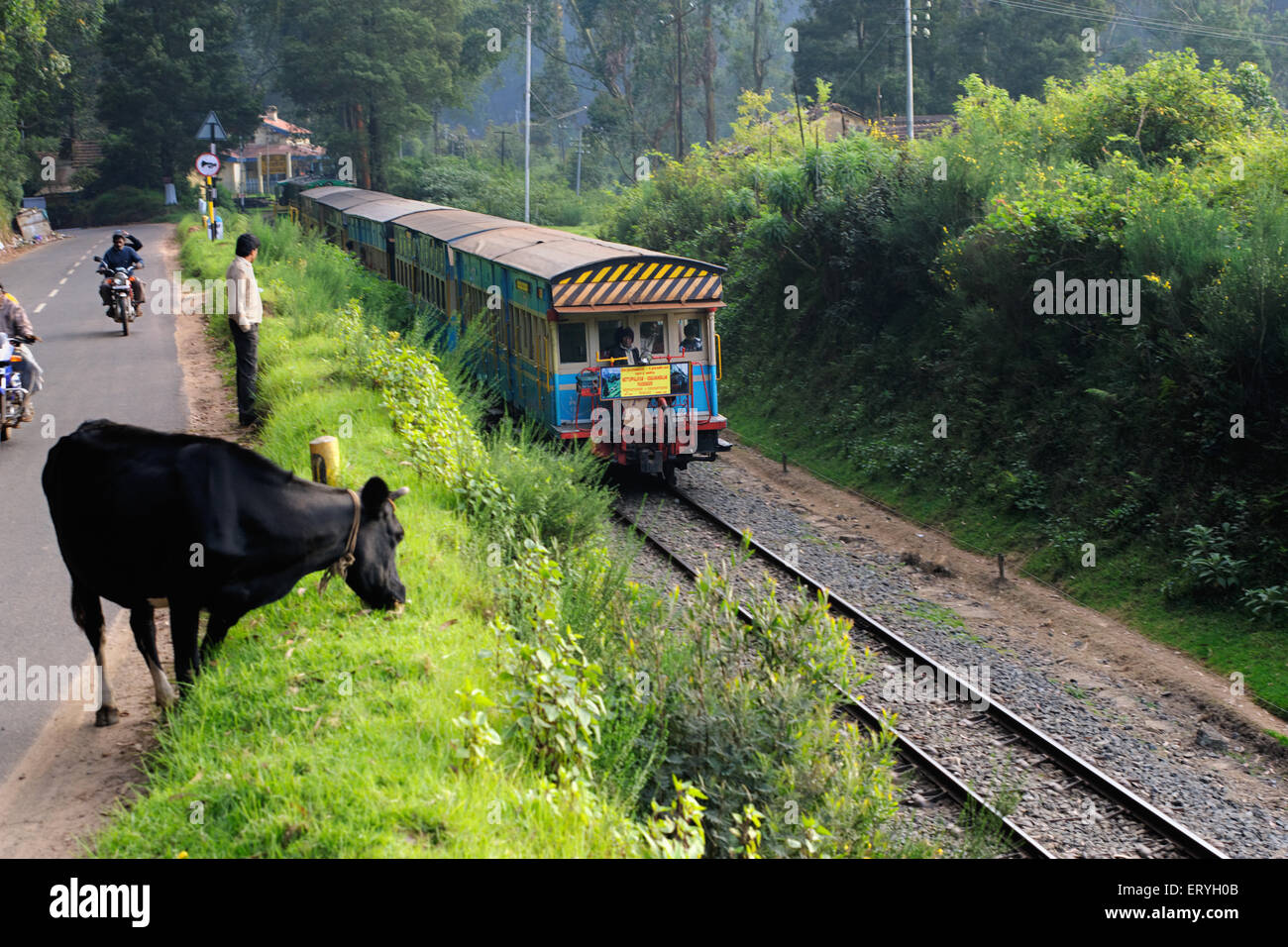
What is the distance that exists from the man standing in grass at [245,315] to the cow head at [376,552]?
5450 millimetres

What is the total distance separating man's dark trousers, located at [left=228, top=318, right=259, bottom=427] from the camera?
12258mm

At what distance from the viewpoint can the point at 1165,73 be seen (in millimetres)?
18000

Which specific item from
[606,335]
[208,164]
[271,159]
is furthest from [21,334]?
[271,159]

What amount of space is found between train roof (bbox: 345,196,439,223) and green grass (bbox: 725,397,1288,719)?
12949mm

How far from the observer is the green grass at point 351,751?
194 inches

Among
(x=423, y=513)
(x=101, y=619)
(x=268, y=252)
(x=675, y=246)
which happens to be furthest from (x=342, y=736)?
(x=675, y=246)

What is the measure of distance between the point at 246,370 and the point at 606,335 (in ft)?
15.4

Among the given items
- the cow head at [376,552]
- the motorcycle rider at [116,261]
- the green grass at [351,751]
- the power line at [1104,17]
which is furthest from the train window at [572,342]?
the power line at [1104,17]

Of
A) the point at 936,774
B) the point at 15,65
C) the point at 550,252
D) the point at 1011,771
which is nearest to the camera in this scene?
the point at 936,774

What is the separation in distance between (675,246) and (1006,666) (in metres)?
21.0

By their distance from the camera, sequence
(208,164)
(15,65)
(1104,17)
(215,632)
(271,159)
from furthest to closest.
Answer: (271,159), (1104,17), (15,65), (208,164), (215,632)

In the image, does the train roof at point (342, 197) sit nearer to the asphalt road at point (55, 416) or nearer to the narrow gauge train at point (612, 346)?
the asphalt road at point (55, 416)

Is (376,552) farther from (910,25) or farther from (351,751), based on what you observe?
(910,25)

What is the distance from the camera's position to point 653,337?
50.8 ft
